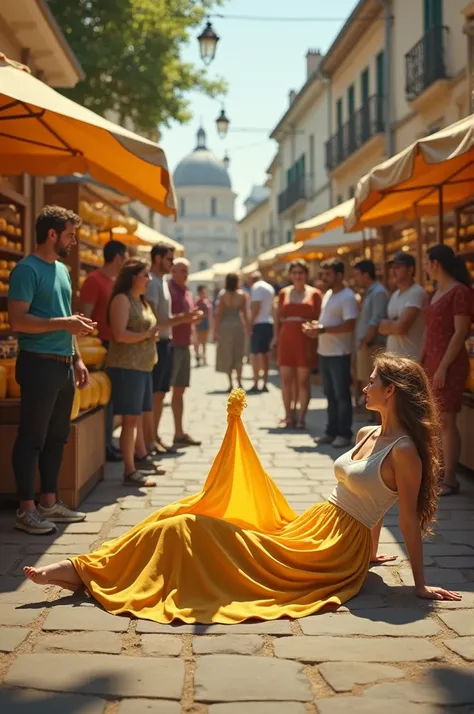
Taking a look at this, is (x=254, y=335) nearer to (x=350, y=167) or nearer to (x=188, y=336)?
(x=188, y=336)

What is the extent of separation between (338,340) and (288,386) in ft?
6.09

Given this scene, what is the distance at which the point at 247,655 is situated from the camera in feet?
12.9

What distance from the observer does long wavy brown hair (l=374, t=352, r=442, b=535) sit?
4.78m

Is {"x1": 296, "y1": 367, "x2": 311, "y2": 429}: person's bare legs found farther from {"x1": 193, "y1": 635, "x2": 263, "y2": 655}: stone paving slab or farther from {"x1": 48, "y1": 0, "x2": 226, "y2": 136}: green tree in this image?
{"x1": 48, "y1": 0, "x2": 226, "y2": 136}: green tree

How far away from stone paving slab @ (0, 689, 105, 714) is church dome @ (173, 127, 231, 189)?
4501 inches

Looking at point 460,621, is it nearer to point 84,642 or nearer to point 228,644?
point 228,644

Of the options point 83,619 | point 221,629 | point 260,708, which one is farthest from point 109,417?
point 260,708

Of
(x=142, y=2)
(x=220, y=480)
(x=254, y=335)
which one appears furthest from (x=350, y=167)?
(x=220, y=480)

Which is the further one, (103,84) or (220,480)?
(103,84)

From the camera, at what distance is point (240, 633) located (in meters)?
4.24

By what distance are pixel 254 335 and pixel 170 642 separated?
514 inches

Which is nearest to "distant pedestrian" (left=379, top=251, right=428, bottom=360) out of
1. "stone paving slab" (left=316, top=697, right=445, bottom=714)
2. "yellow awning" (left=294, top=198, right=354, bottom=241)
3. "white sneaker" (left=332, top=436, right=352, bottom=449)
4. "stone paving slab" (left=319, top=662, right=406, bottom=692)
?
"white sneaker" (left=332, top=436, right=352, bottom=449)

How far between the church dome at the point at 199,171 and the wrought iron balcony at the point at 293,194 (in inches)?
2751

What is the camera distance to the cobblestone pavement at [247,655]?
3443mm
